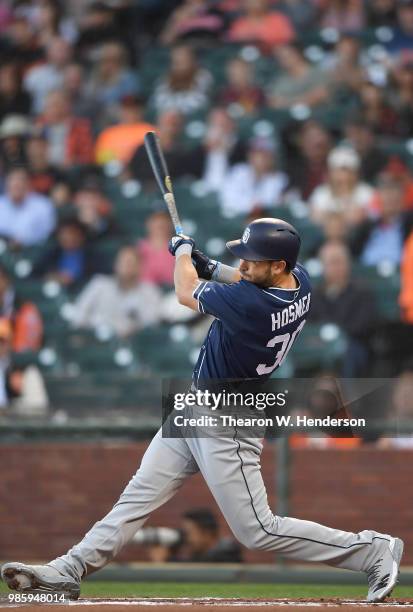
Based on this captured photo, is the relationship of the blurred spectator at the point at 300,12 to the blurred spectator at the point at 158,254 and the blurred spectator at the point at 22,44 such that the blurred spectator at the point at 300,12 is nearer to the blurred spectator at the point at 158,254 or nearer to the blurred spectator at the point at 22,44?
the blurred spectator at the point at 22,44

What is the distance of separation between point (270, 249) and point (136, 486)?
1.17 meters

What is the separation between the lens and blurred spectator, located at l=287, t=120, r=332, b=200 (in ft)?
36.8

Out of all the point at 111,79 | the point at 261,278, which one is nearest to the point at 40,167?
the point at 111,79

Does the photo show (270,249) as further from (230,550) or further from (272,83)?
(272,83)

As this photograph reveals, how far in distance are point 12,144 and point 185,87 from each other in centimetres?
188

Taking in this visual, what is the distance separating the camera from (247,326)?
502 centimetres

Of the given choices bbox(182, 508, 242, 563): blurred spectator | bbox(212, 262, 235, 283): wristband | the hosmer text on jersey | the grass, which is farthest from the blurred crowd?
the hosmer text on jersey

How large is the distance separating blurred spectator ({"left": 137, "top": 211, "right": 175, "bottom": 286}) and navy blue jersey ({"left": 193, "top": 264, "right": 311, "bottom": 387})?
5494 mm

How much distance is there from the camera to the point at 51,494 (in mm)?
8320

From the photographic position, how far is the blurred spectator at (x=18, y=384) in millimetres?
9672

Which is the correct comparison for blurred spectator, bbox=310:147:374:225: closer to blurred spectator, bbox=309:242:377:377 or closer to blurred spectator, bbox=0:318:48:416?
blurred spectator, bbox=309:242:377:377

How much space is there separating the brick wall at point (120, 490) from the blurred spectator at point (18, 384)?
4.38 feet

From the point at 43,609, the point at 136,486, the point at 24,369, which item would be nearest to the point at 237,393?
the point at 136,486

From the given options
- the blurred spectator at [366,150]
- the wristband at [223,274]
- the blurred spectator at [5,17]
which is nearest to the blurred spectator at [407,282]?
the blurred spectator at [366,150]
